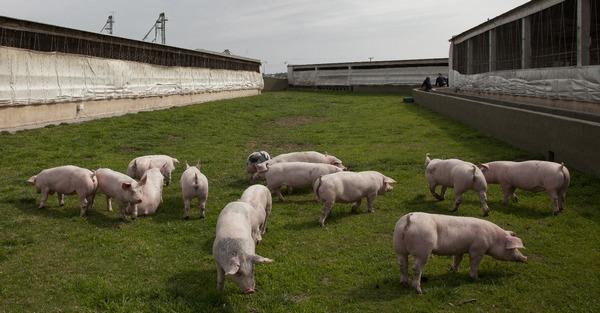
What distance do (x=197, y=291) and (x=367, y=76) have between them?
168ft

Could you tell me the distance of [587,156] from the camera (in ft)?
35.9

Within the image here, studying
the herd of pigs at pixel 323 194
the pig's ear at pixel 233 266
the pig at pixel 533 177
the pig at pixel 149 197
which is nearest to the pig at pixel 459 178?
the herd of pigs at pixel 323 194

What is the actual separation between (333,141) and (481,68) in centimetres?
1679

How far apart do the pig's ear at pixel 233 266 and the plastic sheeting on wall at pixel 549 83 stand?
12.2m

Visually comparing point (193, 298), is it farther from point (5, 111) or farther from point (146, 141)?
point (5, 111)

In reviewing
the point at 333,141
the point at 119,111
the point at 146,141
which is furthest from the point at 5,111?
the point at 333,141

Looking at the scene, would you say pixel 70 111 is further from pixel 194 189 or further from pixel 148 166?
pixel 194 189

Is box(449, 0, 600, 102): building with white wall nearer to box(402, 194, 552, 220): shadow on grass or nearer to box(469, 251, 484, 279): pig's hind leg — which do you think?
box(402, 194, 552, 220): shadow on grass

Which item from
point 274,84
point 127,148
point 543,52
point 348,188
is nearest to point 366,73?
point 274,84

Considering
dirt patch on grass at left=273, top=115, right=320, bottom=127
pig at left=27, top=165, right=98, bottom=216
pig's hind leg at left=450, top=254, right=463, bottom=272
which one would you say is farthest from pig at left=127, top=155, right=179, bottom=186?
dirt patch on grass at left=273, top=115, right=320, bottom=127

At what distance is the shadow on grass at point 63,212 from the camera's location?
863 cm

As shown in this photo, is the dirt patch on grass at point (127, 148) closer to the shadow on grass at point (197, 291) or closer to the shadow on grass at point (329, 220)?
the shadow on grass at point (329, 220)

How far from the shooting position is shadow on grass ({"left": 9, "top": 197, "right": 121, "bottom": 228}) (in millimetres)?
8629

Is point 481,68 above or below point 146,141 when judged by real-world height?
above
